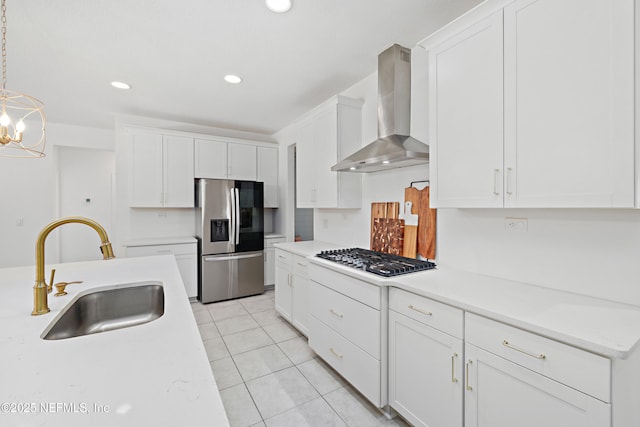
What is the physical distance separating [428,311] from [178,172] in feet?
12.1

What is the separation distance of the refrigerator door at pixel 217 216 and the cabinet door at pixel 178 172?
24cm

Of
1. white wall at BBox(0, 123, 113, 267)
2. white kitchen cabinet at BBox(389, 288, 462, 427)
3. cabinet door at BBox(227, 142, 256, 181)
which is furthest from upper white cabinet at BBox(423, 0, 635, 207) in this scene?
white wall at BBox(0, 123, 113, 267)

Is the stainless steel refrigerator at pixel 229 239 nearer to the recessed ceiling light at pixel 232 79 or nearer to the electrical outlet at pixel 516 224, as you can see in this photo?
the recessed ceiling light at pixel 232 79

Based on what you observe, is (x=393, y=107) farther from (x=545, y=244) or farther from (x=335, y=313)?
(x=335, y=313)

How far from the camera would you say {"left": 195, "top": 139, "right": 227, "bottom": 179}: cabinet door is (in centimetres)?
406

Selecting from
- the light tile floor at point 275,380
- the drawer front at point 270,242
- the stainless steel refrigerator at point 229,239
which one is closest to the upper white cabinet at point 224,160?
the stainless steel refrigerator at point 229,239

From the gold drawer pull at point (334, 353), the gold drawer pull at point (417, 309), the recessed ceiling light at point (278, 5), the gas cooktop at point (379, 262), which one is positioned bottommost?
the gold drawer pull at point (334, 353)

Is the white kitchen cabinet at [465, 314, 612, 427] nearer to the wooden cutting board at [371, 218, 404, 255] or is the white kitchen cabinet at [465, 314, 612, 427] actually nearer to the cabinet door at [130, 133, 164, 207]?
the wooden cutting board at [371, 218, 404, 255]

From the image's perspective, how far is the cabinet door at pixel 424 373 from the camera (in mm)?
1363

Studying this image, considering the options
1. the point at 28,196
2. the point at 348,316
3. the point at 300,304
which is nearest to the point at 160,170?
the point at 28,196

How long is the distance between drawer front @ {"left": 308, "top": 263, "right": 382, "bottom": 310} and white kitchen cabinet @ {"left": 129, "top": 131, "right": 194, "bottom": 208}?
8.34ft

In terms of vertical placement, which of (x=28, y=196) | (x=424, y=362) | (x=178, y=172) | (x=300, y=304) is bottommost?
(x=300, y=304)

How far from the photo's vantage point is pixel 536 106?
131 cm

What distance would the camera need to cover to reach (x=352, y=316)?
1930 mm
